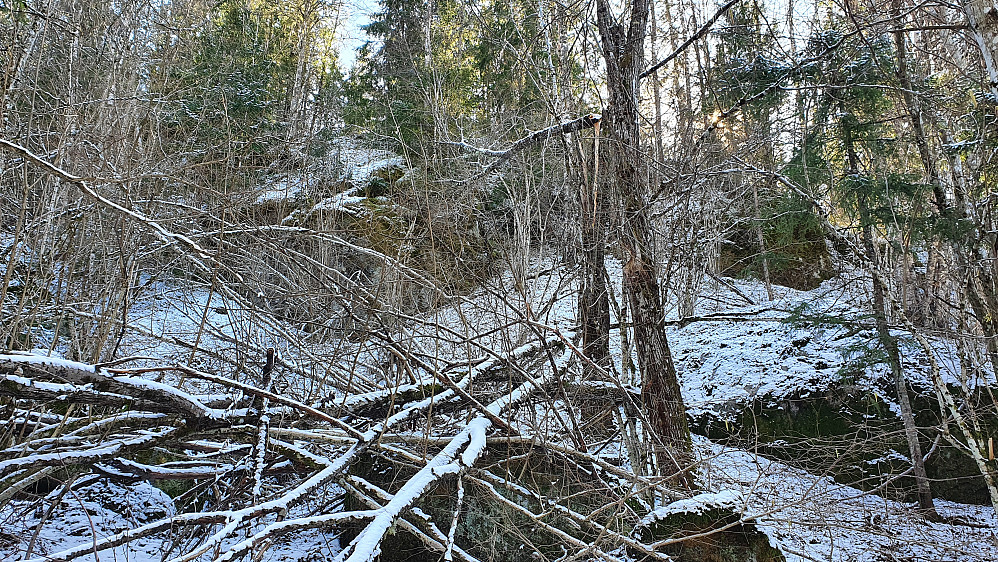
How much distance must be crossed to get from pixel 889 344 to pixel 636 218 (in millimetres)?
3734

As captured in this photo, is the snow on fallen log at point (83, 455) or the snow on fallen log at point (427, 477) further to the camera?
the snow on fallen log at point (83, 455)

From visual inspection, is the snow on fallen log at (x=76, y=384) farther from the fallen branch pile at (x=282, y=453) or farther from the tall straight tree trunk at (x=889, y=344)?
the tall straight tree trunk at (x=889, y=344)

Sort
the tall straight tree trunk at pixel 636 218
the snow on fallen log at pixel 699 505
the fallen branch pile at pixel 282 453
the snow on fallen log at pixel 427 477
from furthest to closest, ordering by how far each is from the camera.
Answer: the tall straight tree trunk at pixel 636 218 → the snow on fallen log at pixel 699 505 → the fallen branch pile at pixel 282 453 → the snow on fallen log at pixel 427 477

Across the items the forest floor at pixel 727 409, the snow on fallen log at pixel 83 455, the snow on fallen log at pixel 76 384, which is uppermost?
Answer: the snow on fallen log at pixel 76 384

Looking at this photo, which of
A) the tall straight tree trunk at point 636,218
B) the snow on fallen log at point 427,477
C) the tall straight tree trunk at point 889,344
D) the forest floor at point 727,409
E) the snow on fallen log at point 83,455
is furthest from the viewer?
the tall straight tree trunk at point 889,344

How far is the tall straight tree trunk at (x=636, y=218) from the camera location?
13.3 ft

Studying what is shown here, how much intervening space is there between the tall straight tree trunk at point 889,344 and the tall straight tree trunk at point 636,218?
122 inches

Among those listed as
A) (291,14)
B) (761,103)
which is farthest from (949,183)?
(291,14)

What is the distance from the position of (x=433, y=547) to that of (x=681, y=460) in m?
1.99

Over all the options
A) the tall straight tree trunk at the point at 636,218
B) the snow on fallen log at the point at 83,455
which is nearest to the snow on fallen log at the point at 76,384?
the snow on fallen log at the point at 83,455

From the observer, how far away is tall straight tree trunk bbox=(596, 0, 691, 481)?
406 centimetres

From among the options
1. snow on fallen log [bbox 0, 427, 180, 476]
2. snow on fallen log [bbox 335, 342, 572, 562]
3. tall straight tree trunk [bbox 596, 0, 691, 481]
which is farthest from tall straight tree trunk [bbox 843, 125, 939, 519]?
snow on fallen log [bbox 0, 427, 180, 476]

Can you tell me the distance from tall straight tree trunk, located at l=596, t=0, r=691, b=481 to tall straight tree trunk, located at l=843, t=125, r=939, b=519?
3.10m

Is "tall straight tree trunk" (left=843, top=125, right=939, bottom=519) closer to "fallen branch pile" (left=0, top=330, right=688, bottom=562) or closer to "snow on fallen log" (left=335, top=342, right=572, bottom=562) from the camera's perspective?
"fallen branch pile" (left=0, top=330, right=688, bottom=562)
